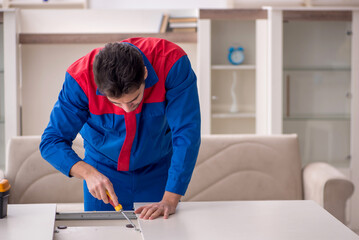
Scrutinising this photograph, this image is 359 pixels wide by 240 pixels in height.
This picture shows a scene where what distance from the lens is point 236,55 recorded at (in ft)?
11.2

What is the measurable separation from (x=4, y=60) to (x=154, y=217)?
226 cm

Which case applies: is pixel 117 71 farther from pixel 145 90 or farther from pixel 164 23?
pixel 164 23

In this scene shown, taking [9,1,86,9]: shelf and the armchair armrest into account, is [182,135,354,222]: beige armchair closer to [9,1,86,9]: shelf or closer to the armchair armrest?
the armchair armrest

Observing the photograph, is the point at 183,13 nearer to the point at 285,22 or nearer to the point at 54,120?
the point at 285,22

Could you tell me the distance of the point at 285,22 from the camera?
10.7 ft

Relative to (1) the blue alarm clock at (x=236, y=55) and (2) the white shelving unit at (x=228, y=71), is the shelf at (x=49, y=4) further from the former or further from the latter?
(1) the blue alarm clock at (x=236, y=55)

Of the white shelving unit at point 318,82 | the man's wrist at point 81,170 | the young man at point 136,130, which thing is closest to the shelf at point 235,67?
the white shelving unit at point 318,82

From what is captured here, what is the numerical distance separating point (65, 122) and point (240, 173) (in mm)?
1378

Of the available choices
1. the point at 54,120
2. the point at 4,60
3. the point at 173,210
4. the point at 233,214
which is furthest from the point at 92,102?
the point at 4,60

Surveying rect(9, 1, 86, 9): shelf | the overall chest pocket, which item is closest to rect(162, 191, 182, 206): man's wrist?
the overall chest pocket

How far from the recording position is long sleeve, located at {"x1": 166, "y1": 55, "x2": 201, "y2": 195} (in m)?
1.49

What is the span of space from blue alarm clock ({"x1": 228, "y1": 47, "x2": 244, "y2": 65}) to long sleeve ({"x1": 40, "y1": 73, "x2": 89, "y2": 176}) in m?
2.01

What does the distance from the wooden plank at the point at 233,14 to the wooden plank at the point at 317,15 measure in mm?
171

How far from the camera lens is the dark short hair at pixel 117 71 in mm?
1235
